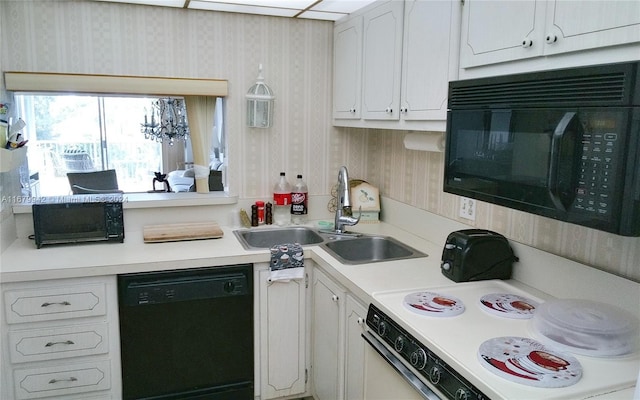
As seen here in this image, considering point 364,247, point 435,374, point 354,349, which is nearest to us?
point 435,374

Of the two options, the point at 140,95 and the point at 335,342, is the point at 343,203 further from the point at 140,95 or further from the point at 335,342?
the point at 140,95

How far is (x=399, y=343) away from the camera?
1.52 m

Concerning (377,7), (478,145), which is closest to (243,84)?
(377,7)

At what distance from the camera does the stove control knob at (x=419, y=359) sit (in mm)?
1391

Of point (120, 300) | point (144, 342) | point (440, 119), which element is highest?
point (440, 119)

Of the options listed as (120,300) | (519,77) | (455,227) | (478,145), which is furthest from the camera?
(455,227)

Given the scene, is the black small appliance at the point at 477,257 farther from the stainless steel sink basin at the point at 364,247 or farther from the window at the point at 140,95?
the window at the point at 140,95

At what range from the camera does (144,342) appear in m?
2.21

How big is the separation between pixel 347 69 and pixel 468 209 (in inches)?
42.3

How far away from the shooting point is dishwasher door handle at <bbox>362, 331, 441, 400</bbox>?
53.7 inches

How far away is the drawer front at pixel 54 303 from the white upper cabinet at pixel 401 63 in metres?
1.53

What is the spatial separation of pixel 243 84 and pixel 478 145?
5.55ft

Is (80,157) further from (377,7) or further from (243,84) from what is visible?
(377,7)

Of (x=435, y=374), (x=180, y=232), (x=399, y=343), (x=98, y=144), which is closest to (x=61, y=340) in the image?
(x=180, y=232)
